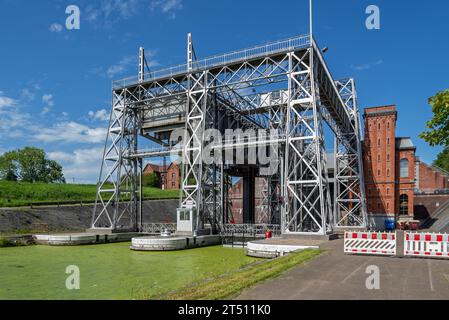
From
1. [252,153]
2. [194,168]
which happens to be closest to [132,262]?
[194,168]

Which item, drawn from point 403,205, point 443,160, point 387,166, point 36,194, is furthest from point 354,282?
point 443,160

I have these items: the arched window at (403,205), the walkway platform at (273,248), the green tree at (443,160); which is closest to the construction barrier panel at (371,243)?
the walkway platform at (273,248)

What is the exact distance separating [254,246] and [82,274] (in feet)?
31.1

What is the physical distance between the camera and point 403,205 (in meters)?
52.2

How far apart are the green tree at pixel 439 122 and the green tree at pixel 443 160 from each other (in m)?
74.5

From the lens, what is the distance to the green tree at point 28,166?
292 ft

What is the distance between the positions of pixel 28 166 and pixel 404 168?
88.5 meters

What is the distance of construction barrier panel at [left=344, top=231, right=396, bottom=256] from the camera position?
1589cm

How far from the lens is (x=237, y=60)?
2975 cm

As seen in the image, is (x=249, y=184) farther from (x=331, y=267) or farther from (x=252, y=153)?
(x=331, y=267)

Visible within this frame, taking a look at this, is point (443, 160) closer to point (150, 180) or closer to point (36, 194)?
point (150, 180)

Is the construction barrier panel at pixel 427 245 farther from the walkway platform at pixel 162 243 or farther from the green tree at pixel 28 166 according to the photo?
the green tree at pixel 28 166

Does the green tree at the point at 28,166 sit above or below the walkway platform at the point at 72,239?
above
